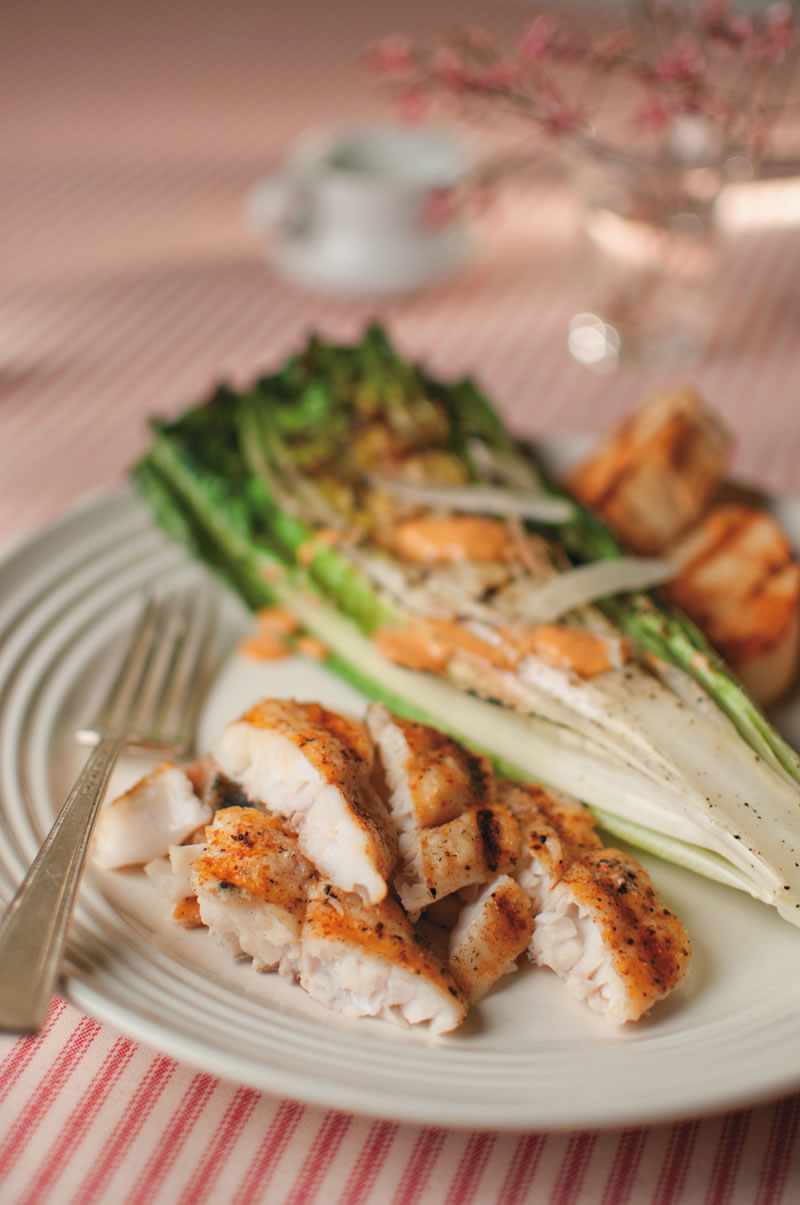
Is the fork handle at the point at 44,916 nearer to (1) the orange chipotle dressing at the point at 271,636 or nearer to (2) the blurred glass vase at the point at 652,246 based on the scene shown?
(1) the orange chipotle dressing at the point at 271,636

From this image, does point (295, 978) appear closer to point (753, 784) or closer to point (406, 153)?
point (753, 784)

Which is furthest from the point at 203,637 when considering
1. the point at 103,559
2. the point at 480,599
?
the point at 480,599

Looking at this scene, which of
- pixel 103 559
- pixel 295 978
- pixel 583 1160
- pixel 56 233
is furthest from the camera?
pixel 56 233

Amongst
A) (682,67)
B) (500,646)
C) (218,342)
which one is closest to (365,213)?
(218,342)

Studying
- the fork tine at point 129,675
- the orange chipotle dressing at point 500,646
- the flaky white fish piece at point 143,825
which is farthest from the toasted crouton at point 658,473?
the flaky white fish piece at point 143,825

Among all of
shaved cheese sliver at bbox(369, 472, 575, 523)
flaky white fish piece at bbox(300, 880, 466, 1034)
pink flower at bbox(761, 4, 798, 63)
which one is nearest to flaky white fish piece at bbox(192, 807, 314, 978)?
flaky white fish piece at bbox(300, 880, 466, 1034)

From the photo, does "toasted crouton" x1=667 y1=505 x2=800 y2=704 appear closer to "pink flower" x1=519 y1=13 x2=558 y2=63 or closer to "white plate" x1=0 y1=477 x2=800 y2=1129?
"white plate" x1=0 y1=477 x2=800 y2=1129
